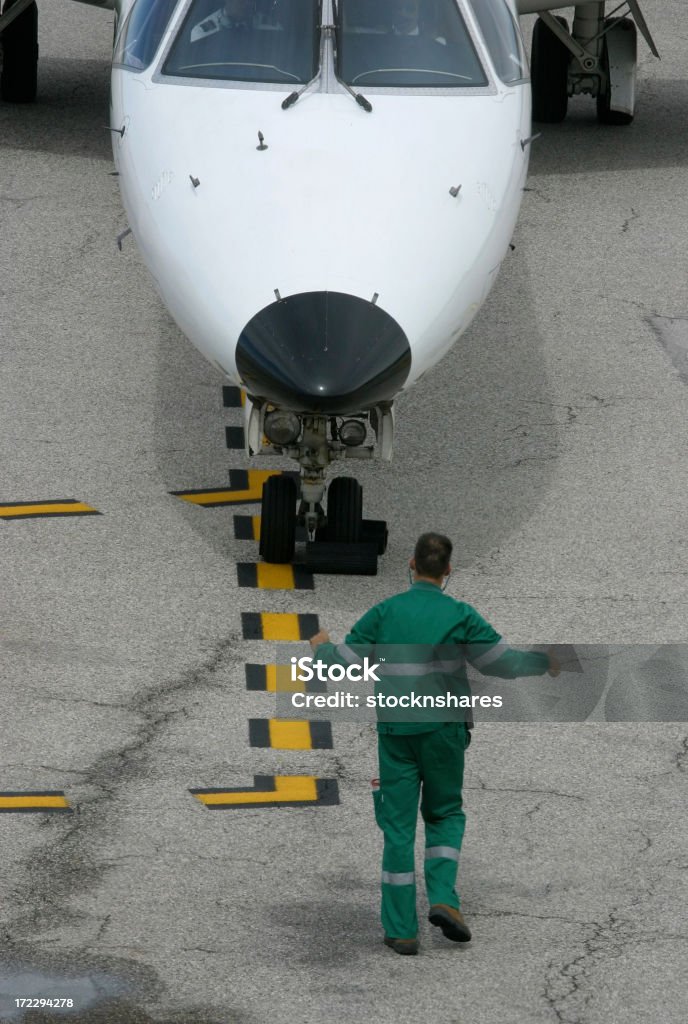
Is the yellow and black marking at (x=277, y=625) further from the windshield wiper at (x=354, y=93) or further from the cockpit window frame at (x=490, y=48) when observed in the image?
the cockpit window frame at (x=490, y=48)

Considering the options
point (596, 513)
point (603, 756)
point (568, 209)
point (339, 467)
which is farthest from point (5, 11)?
point (603, 756)

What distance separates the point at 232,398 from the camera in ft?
41.8

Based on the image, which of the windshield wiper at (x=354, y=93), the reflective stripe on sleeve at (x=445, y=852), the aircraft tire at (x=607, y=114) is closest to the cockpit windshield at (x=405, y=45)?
the windshield wiper at (x=354, y=93)

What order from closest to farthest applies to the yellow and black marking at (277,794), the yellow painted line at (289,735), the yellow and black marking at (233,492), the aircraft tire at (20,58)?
the yellow and black marking at (277,794)
the yellow painted line at (289,735)
the yellow and black marking at (233,492)
the aircraft tire at (20,58)

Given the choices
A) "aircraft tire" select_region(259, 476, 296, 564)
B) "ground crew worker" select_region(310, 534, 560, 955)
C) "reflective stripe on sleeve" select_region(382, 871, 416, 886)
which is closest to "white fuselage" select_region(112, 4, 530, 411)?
"aircraft tire" select_region(259, 476, 296, 564)

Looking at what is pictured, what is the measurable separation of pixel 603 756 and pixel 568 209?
9.04 m

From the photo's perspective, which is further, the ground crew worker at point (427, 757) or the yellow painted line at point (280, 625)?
the yellow painted line at point (280, 625)

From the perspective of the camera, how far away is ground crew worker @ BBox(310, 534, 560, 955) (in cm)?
677

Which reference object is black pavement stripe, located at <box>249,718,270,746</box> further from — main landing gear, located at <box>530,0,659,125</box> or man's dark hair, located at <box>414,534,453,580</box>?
main landing gear, located at <box>530,0,659,125</box>

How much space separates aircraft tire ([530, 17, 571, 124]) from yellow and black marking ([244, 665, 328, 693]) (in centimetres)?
1047

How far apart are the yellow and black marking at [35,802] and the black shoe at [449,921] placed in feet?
5.92

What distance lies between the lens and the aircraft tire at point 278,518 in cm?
1028

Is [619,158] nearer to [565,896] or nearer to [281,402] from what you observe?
[281,402]

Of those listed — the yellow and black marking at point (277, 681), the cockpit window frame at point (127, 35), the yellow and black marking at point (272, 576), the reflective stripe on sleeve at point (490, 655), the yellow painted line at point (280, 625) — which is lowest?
the yellow and black marking at point (272, 576)
